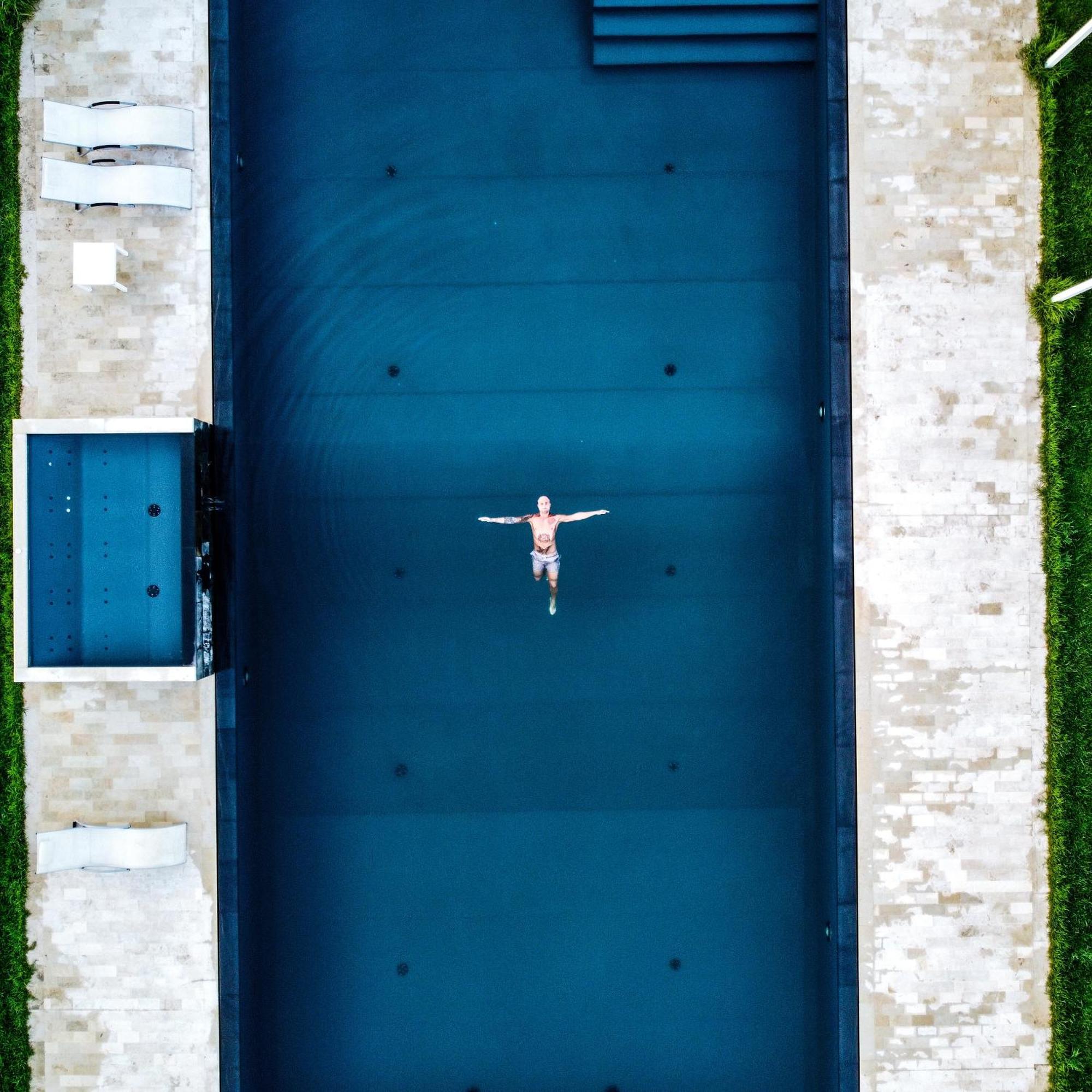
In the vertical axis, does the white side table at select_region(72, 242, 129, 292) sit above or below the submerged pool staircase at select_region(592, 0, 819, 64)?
below

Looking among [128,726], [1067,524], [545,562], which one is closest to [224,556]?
[128,726]

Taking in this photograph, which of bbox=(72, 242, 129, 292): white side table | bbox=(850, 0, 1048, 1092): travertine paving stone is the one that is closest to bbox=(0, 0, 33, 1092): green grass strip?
bbox=(72, 242, 129, 292): white side table

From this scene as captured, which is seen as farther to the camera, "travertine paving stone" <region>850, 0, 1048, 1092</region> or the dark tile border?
"travertine paving stone" <region>850, 0, 1048, 1092</region>

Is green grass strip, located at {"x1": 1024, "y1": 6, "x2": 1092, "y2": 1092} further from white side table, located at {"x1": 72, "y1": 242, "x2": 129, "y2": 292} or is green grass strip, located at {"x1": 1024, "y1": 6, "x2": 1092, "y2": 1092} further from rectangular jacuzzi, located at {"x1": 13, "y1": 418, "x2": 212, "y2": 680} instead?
white side table, located at {"x1": 72, "y1": 242, "x2": 129, "y2": 292}

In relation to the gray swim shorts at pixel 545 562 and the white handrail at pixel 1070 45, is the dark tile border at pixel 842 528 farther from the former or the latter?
the gray swim shorts at pixel 545 562

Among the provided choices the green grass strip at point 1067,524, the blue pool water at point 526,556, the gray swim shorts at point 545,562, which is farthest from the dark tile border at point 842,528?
the gray swim shorts at point 545,562

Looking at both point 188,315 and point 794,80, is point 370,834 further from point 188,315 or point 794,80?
point 794,80
